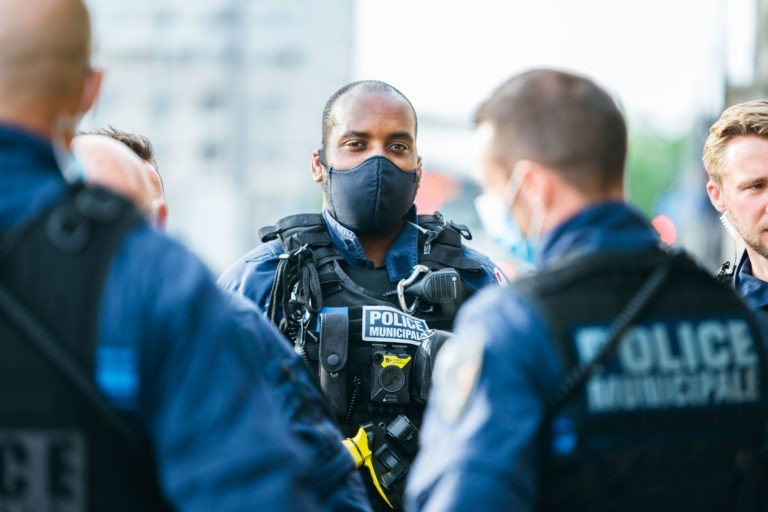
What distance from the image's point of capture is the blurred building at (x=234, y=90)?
66125 mm

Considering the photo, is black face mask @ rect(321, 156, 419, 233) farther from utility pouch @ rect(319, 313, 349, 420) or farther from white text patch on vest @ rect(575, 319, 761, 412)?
white text patch on vest @ rect(575, 319, 761, 412)

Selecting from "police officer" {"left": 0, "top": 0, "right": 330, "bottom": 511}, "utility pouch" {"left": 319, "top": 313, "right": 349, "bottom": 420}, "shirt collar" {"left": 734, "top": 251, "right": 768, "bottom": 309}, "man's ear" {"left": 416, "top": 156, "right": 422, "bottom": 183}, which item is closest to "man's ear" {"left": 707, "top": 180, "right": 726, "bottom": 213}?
"shirt collar" {"left": 734, "top": 251, "right": 768, "bottom": 309}

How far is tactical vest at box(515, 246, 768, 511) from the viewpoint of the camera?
82.4 inches

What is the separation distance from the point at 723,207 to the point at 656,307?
6.20 ft

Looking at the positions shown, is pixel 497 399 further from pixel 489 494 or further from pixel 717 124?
pixel 717 124

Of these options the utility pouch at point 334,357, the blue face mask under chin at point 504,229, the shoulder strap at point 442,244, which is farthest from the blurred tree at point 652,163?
the blue face mask under chin at point 504,229

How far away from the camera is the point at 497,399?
2053 millimetres

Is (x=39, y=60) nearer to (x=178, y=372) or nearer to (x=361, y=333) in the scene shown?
(x=178, y=372)

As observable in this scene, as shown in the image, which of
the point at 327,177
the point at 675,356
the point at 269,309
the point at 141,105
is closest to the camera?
the point at 675,356

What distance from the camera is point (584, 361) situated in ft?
6.86

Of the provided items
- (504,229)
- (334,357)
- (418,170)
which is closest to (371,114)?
(418,170)

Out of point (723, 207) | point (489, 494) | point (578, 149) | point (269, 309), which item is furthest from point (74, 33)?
point (723, 207)

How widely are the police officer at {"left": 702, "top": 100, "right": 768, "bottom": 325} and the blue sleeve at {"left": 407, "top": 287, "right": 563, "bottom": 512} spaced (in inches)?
72.2

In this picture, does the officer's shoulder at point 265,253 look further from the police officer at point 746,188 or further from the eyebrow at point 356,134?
the police officer at point 746,188
